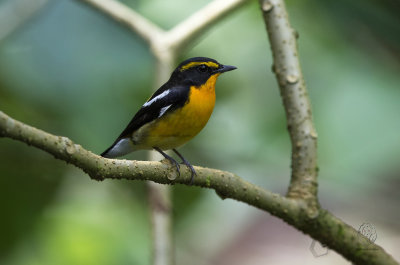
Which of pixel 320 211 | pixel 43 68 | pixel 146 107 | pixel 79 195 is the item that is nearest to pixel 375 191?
pixel 320 211

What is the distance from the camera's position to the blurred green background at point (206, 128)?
13.6 feet

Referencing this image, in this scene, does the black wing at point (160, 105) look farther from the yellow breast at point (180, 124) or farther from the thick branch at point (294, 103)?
the thick branch at point (294, 103)

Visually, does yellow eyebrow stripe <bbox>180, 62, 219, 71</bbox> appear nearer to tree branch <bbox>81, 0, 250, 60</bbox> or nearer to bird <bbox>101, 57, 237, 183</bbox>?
bird <bbox>101, 57, 237, 183</bbox>

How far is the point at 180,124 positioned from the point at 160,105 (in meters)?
0.20

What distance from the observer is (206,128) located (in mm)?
4777

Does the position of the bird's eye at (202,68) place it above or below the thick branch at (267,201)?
above

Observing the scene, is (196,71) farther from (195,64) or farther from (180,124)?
(180,124)

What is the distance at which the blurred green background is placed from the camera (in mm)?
4156

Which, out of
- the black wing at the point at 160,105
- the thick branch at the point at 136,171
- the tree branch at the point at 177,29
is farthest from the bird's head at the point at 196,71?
the thick branch at the point at 136,171

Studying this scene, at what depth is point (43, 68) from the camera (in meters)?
4.62

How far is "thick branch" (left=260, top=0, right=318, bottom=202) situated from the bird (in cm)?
60

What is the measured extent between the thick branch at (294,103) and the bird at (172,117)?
0.60m

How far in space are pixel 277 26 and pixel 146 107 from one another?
1.04m

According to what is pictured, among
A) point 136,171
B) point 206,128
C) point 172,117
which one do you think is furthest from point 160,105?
point 136,171
